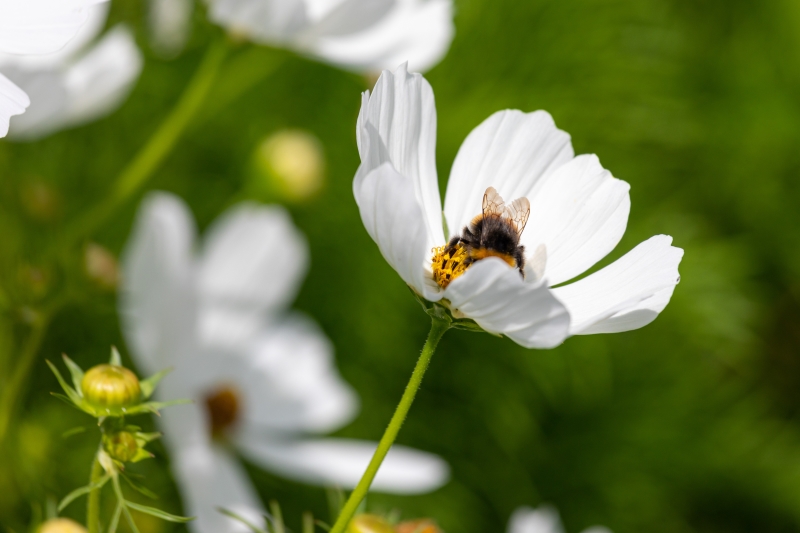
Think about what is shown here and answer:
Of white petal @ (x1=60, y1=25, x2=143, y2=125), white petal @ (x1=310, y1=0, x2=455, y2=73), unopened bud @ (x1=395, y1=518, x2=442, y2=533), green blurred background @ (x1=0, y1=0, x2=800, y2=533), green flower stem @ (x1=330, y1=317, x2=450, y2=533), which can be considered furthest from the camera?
green blurred background @ (x1=0, y1=0, x2=800, y2=533)

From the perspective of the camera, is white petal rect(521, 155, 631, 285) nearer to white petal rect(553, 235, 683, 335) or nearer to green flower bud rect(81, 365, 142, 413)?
white petal rect(553, 235, 683, 335)

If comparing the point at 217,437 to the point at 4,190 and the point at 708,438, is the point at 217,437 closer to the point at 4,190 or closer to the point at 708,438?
the point at 4,190

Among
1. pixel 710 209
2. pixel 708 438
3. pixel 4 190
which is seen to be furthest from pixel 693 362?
pixel 4 190

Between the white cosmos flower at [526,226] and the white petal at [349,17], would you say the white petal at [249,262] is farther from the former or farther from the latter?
the white cosmos flower at [526,226]

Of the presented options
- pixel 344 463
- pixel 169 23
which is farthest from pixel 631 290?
pixel 169 23

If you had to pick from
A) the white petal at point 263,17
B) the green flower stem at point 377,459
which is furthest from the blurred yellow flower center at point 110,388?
the white petal at point 263,17

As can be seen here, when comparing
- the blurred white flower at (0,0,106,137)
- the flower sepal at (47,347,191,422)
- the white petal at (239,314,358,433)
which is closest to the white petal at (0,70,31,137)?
the blurred white flower at (0,0,106,137)
